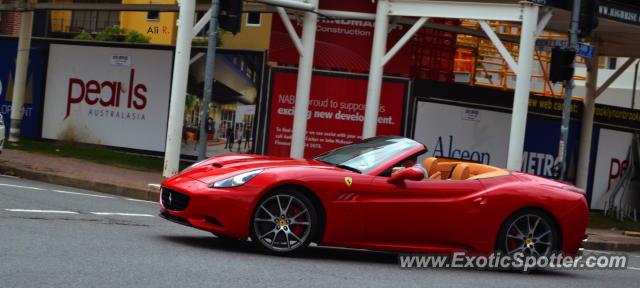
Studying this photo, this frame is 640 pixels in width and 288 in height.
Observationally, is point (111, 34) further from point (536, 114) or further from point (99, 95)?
point (536, 114)

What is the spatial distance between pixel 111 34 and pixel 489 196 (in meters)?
47.6

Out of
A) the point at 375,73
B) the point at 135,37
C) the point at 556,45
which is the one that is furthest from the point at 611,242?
the point at 135,37

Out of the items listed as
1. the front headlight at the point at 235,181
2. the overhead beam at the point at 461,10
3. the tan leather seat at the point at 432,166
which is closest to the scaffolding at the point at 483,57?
the overhead beam at the point at 461,10

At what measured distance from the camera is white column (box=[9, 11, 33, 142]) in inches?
961

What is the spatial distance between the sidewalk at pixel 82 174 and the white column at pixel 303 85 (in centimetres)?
275

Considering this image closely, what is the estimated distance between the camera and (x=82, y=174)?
18.2 metres

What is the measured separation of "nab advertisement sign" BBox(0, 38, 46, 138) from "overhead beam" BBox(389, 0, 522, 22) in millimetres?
10137

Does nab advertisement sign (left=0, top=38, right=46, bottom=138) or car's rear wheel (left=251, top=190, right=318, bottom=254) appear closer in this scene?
car's rear wheel (left=251, top=190, right=318, bottom=254)

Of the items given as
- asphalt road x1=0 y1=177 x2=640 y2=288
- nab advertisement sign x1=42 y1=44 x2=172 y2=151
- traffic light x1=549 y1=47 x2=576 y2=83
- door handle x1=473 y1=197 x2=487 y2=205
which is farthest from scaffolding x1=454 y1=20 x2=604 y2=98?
door handle x1=473 y1=197 x2=487 y2=205

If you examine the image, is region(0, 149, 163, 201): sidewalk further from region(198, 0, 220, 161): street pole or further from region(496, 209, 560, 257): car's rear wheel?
region(496, 209, 560, 257): car's rear wheel

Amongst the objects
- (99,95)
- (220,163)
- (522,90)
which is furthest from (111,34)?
(220,163)

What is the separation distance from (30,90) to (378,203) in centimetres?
1747

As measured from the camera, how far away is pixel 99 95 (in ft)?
81.9

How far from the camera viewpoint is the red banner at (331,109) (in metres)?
22.0
